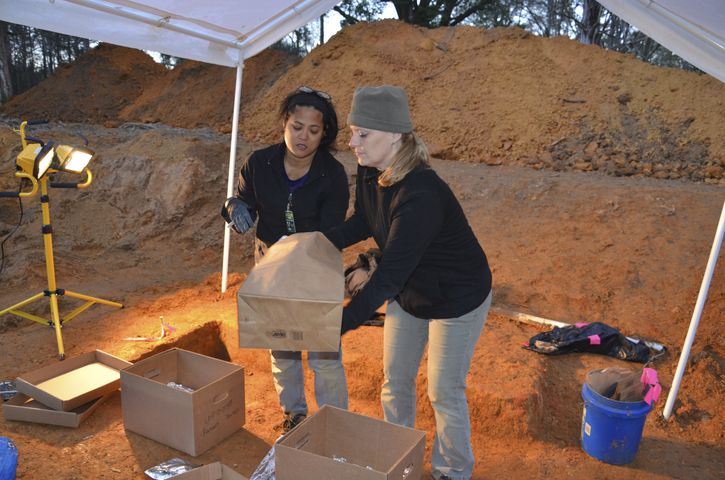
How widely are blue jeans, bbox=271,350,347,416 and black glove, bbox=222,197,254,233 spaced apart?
0.64 metres

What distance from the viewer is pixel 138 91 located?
42.0ft

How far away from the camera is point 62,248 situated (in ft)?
21.8

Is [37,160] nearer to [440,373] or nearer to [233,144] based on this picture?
[233,144]

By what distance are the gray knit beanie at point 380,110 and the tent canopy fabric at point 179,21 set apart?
196cm

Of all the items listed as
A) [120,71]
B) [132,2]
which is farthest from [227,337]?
[120,71]

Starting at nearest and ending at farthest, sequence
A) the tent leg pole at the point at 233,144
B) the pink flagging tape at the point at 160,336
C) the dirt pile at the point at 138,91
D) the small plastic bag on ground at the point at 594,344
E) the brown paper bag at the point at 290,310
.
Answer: the brown paper bag at the point at 290,310 < the small plastic bag on ground at the point at 594,344 < the pink flagging tape at the point at 160,336 < the tent leg pole at the point at 233,144 < the dirt pile at the point at 138,91

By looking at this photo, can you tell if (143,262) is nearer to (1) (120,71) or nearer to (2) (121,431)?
(2) (121,431)

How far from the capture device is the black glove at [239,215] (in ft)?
8.48

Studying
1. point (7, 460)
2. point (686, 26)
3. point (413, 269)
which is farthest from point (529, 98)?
point (7, 460)

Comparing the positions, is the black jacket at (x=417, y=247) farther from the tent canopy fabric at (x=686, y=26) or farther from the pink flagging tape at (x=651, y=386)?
the tent canopy fabric at (x=686, y=26)

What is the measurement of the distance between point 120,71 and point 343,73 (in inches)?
242

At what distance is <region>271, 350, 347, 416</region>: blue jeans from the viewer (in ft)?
8.71

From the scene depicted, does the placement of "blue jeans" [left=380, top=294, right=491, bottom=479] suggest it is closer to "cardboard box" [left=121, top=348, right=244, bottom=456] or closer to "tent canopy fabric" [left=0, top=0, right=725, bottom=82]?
"cardboard box" [left=121, top=348, right=244, bottom=456]

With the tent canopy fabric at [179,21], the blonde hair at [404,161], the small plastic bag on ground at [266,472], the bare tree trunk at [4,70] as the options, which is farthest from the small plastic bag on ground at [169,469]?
the bare tree trunk at [4,70]
